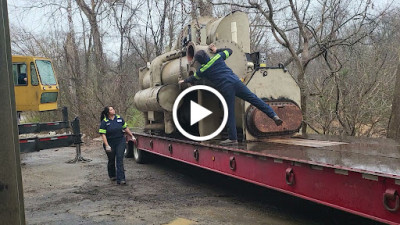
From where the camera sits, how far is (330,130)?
386 inches

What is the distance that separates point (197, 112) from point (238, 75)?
1.16m

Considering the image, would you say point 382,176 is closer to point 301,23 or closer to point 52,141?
point 301,23

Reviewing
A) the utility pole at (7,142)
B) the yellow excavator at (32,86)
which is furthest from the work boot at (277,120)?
the yellow excavator at (32,86)

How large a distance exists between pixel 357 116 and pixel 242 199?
13.3ft

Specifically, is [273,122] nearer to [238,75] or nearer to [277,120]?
[277,120]

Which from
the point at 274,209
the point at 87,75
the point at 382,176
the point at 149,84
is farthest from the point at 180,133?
the point at 87,75

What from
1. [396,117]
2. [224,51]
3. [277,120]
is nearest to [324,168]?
[277,120]

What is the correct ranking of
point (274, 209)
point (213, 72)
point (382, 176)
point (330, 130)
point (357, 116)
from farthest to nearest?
point (330, 130), point (357, 116), point (213, 72), point (274, 209), point (382, 176)

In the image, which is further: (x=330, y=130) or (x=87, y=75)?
(x=87, y=75)

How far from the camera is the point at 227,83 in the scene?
6680 millimetres

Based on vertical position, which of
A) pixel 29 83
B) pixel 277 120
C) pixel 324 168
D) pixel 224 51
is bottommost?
pixel 324 168

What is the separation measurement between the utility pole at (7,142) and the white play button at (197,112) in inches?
216

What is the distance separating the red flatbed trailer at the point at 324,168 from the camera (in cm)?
372

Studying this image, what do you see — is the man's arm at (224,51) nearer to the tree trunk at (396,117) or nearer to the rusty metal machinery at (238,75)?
the rusty metal machinery at (238,75)
